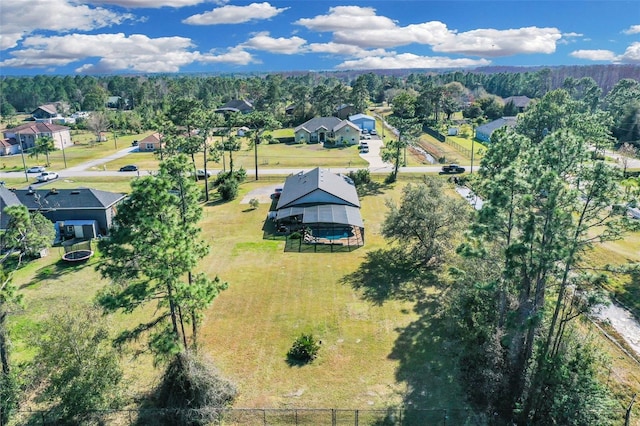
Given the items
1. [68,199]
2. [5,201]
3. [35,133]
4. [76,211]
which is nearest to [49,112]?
[35,133]

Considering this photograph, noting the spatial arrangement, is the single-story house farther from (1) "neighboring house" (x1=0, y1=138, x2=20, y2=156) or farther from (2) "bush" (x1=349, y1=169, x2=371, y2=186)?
(1) "neighboring house" (x1=0, y1=138, x2=20, y2=156)

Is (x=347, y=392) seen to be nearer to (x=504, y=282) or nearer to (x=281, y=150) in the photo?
(x=504, y=282)

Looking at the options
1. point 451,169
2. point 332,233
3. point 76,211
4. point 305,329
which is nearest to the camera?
point 305,329

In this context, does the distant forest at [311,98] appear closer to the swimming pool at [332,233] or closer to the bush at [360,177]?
the bush at [360,177]

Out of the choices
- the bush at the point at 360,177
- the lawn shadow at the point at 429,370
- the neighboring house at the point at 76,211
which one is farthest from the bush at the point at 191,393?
the bush at the point at 360,177

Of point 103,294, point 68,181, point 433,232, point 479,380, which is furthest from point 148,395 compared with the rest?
point 68,181

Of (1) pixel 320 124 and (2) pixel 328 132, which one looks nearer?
(2) pixel 328 132

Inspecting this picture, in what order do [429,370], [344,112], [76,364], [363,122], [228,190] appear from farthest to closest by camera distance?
[344,112] → [363,122] → [228,190] → [429,370] → [76,364]

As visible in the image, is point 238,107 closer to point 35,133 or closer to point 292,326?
point 35,133

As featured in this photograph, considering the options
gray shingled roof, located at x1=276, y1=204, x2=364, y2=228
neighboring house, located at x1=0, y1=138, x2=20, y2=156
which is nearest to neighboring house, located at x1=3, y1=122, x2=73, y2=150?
neighboring house, located at x1=0, y1=138, x2=20, y2=156
